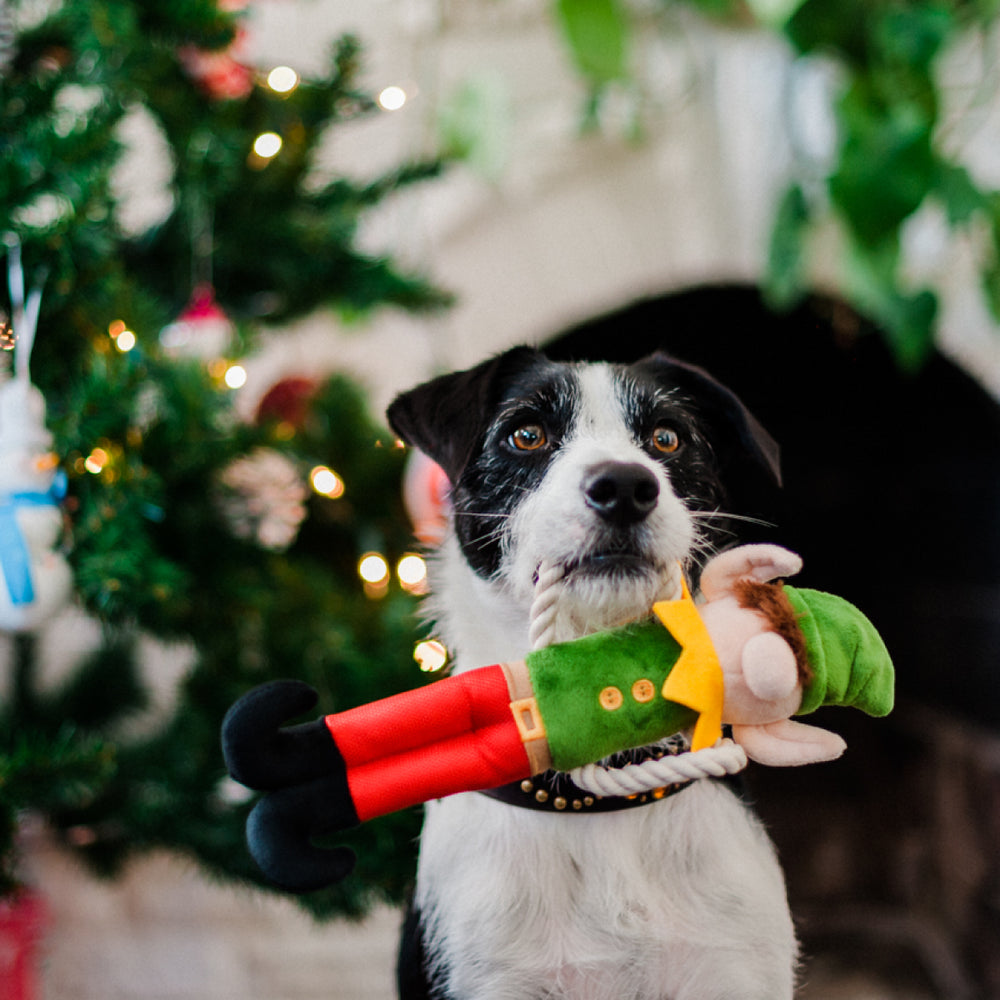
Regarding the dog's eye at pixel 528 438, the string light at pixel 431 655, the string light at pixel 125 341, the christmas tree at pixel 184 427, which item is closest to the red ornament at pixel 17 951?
the christmas tree at pixel 184 427

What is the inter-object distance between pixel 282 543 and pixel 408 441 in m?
0.64

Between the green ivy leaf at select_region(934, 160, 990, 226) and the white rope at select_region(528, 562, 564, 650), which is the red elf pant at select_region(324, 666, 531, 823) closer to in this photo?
the white rope at select_region(528, 562, 564, 650)

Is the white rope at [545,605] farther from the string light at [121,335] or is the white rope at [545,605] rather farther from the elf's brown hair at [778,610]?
the string light at [121,335]

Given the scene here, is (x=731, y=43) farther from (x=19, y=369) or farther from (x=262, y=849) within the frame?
(x=262, y=849)

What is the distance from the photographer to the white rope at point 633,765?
32 centimetres

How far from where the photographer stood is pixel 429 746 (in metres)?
0.32

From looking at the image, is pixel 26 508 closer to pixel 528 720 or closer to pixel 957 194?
pixel 528 720

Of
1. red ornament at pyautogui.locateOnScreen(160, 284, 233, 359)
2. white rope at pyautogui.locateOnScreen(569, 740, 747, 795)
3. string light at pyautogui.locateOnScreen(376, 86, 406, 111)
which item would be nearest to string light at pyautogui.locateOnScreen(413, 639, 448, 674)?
white rope at pyautogui.locateOnScreen(569, 740, 747, 795)

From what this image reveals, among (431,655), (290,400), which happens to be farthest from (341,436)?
(431,655)

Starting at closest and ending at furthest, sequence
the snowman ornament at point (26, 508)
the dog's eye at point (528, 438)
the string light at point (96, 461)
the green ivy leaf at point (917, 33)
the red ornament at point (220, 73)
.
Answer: the dog's eye at point (528, 438), the snowman ornament at point (26, 508), the string light at point (96, 461), the green ivy leaf at point (917, 33), the red ornament at point (220, 73)

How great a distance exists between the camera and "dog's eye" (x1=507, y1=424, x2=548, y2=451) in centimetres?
40

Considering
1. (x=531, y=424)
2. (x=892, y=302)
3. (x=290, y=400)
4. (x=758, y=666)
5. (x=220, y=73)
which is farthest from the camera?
(x=290, y=400)

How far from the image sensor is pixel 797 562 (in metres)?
0.33

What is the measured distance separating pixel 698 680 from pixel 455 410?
0.20 metres
